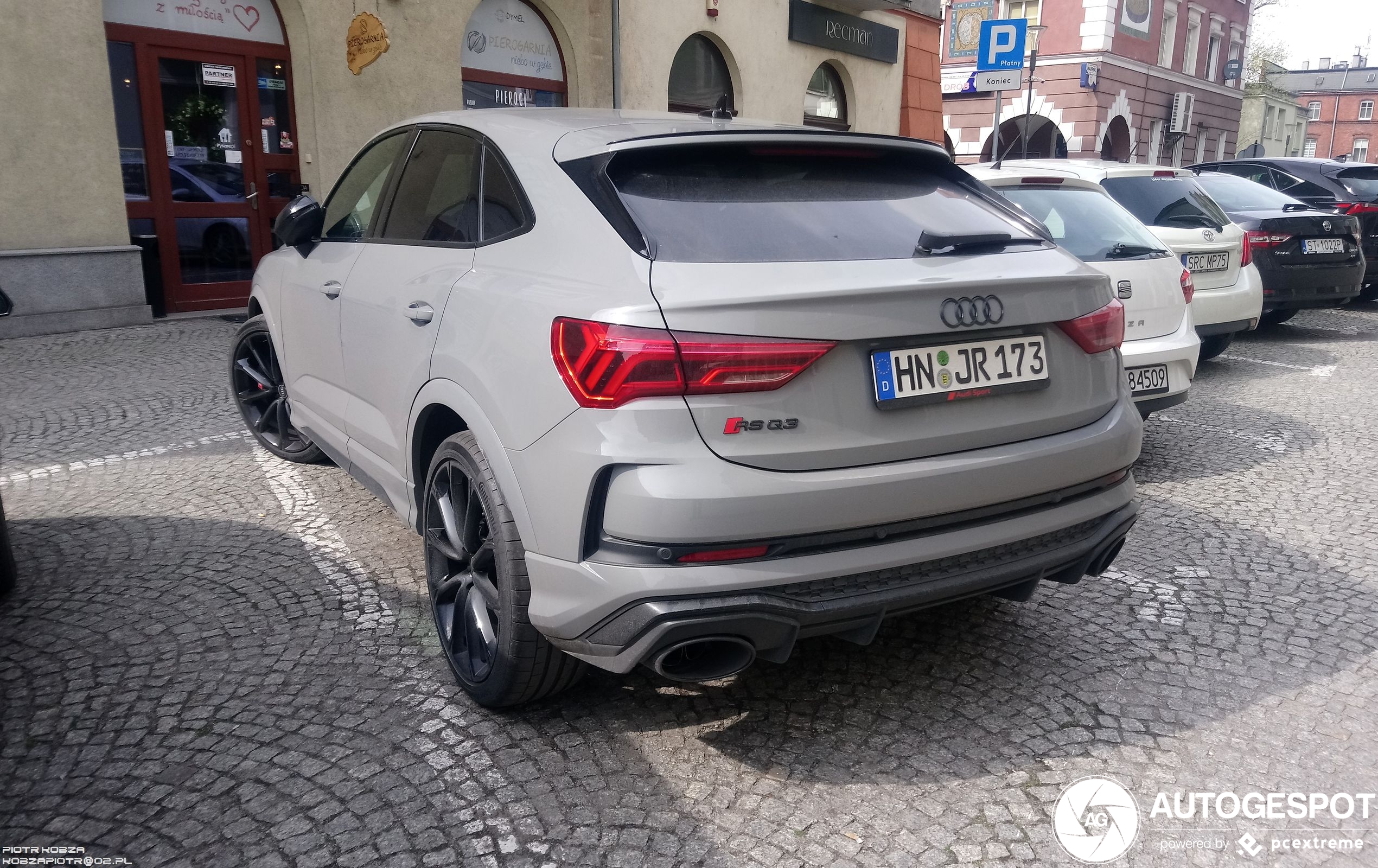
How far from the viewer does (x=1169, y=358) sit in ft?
17.5

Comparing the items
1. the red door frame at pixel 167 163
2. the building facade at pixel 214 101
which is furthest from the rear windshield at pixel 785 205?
the red door frame at pixel 167 163

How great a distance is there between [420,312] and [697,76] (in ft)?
46.0

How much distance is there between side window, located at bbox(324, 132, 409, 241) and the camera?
3922 millimetres

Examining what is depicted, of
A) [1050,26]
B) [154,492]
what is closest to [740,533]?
[154,492]

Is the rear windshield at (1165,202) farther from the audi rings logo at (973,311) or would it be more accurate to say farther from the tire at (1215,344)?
the audi rings logo at (973,311)

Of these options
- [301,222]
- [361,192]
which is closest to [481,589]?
[361,192]

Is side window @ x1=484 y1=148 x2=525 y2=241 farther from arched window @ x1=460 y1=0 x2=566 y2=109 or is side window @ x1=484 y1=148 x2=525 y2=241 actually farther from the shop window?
the shop window

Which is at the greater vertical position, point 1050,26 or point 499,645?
point 1050,26

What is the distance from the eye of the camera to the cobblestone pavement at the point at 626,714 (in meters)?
2.37

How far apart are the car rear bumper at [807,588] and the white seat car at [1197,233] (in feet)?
16.6

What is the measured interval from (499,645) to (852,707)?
1024 mm

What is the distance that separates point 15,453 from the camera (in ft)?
17.8

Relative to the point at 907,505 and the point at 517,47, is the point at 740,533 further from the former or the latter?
the point at 517,47

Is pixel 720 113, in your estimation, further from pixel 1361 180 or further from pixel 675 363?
pixel 1361 180
